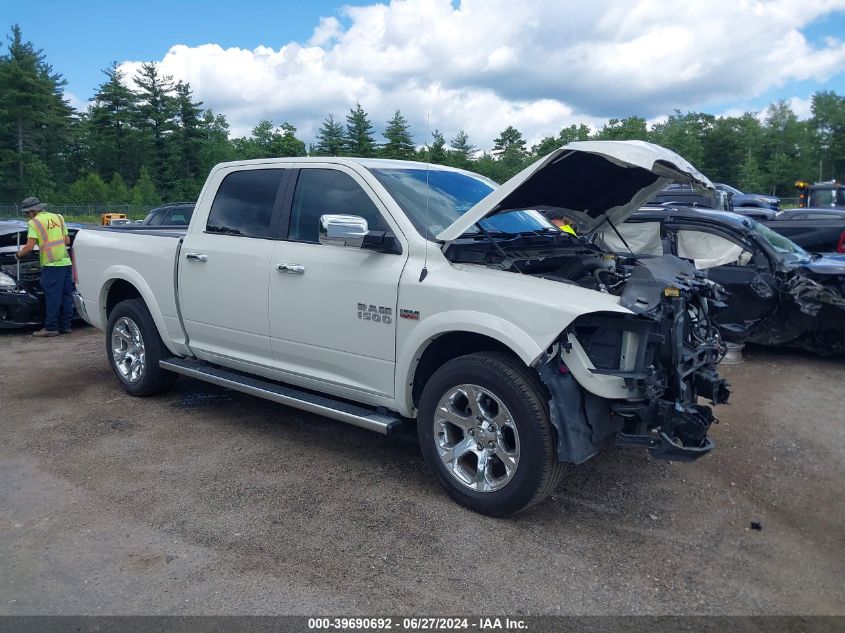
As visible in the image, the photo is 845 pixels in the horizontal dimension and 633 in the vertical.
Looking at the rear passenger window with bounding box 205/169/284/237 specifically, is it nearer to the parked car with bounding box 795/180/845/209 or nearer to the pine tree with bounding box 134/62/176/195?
the parked car with bounding box 795/180/845/209

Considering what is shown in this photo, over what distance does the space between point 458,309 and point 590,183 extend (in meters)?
1.39

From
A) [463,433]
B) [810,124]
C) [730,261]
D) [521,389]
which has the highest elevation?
[810,124]

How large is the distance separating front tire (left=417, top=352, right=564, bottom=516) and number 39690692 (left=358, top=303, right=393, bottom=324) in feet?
1.62

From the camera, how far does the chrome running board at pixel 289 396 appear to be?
4473mm

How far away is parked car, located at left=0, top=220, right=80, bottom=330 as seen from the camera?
370 inches

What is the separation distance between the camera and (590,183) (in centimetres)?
471

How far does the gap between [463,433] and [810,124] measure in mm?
101763

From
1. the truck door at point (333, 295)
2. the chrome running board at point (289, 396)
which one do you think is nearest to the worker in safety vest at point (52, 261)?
the chrome running board at point (289, 396)

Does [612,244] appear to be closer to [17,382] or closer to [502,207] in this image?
[502,207]

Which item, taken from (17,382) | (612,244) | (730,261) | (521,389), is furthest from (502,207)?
(17,382)

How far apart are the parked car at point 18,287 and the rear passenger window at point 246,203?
17.1 feet

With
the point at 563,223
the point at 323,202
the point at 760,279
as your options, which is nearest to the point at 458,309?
the point at 323,202

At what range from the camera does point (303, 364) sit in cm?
502

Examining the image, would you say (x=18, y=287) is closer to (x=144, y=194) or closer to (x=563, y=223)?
(x=563, y=223)
